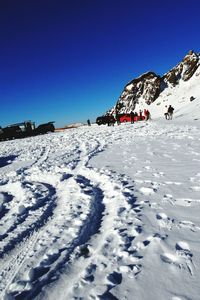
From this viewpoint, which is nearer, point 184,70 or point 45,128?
point 45,128

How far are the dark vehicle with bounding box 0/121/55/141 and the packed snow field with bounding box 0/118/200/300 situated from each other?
37187 millimetres

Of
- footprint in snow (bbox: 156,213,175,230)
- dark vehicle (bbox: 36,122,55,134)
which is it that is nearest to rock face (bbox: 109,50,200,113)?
dark vehicle (bbox: 36,122,55,134)

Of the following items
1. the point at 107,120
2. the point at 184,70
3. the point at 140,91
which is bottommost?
the point at 107,120

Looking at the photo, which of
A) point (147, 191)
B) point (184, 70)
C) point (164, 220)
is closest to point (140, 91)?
point (184, 70)

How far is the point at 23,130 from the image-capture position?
1843 inches

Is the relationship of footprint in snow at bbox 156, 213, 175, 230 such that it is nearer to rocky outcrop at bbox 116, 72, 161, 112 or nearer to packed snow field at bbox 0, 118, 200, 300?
packed snow field at bbox 0, 118, 200, 300

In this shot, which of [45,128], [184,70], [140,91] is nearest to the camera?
[45,128]

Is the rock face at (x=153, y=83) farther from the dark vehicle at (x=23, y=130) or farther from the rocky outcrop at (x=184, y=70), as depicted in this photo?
the dark vehicle at (x=23, y=130)

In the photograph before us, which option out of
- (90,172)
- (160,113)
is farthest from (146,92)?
(90,172)

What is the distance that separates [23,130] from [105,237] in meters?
43.5

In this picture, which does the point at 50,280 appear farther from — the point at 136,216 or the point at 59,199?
the point at 59,199

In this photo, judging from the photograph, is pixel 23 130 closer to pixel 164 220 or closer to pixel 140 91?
pixel 140 91

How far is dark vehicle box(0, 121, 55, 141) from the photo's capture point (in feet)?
149

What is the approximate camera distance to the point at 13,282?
409 centimetres
